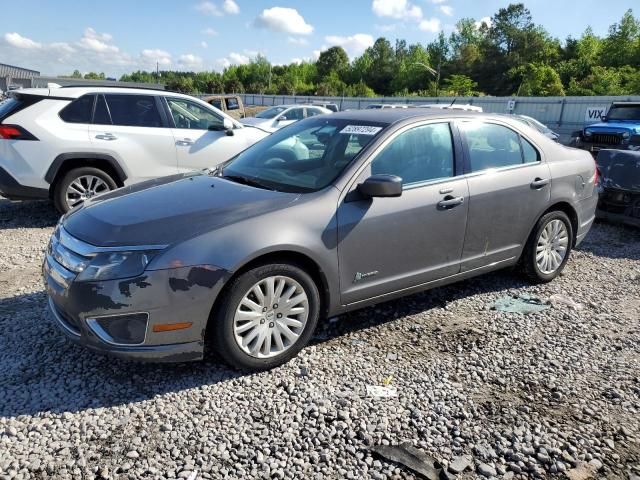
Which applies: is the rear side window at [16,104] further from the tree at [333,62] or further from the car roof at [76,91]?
the tree at [333,62]

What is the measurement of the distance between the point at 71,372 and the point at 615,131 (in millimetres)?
15607

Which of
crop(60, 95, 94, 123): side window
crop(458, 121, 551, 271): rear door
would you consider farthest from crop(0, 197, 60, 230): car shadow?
crop(458, 121, 551, 271): rear door

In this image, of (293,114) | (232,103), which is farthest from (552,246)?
(232,103)

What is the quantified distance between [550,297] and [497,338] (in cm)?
114

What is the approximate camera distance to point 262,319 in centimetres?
326

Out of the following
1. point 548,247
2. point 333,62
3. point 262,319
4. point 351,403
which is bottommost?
point 351,403

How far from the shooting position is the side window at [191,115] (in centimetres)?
740

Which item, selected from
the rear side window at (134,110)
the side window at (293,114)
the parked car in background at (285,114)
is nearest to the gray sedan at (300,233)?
the rear side window at (134,110)

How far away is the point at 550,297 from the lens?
15.7 ft

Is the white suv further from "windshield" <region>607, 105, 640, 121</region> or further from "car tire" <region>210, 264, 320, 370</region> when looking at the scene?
"windshield" <region>607, 105, 640, 121</region>

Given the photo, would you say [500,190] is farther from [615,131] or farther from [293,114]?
[293,114]

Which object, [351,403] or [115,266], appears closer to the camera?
[115,266]

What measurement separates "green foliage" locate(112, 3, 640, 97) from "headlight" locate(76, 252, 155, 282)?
4929cm

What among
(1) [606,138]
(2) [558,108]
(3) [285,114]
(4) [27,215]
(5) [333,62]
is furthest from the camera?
(5) [333,62]
